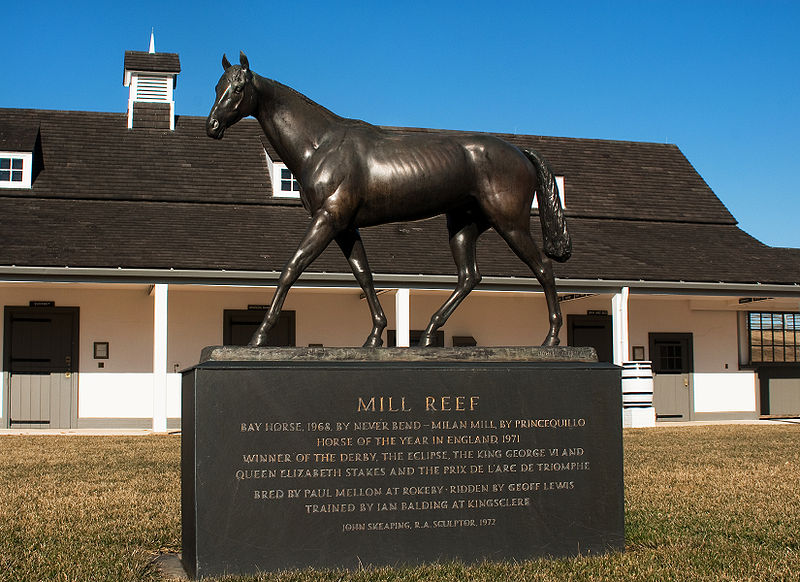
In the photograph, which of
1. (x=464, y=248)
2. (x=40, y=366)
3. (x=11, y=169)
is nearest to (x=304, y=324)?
(x=40, y=366)

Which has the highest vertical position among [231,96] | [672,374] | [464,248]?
[231,96]

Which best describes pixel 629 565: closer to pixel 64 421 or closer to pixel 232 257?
pixel 232 257

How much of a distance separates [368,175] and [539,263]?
1.34 m

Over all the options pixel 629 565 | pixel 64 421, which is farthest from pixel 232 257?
pixel 629 565

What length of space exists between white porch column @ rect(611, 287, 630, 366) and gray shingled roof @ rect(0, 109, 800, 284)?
0.39 m

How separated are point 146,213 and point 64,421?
429cm

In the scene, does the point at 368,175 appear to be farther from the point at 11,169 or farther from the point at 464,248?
the point at 11,169

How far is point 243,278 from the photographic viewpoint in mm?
16125

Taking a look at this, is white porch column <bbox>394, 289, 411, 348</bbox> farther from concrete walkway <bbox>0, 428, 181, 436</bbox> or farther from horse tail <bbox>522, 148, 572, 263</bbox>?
horse tail <bbox>522, 148, 572, 263</bbox>

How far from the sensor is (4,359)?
1753 centimetres

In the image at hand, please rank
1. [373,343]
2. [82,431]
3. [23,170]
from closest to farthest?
[373,343] → [82,431] → [23,170]

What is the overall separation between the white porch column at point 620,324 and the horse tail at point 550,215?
1174 centimetres

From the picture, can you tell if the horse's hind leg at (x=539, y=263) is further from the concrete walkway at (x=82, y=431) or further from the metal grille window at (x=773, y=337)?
the metal grille window at (x=773, y=337)

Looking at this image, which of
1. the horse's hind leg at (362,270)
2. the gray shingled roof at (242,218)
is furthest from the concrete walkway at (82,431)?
the horse's hind leg at (362,270)
